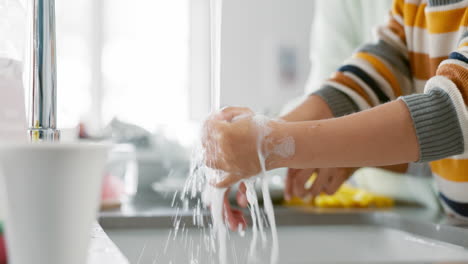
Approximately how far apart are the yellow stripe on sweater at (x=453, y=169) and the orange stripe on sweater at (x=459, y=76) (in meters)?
0.18

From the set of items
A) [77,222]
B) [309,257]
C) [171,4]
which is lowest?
[309,257]

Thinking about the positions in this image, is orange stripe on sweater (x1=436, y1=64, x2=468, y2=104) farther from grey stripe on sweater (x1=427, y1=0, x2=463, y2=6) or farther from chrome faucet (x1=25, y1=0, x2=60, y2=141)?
chrome faucet (x1=25, y1=0, x2=60, y2=141)

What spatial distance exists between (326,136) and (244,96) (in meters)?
2.84

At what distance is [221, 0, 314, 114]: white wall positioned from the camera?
3.32 metres

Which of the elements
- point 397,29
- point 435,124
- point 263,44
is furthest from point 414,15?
point 263,44

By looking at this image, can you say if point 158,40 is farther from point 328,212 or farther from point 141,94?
point 328,212

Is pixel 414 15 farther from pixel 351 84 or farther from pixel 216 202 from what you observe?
pixel 216 202

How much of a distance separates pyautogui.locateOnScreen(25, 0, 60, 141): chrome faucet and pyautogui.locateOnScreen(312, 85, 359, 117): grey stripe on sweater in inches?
17.9

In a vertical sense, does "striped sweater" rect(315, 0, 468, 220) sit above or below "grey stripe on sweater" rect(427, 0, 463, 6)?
below

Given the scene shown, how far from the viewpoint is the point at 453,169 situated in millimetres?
729

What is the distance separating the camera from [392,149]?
543mm

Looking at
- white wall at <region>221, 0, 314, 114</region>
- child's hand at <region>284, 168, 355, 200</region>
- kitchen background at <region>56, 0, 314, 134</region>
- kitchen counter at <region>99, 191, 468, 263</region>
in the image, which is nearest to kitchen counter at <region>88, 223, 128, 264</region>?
kitchen counter at <region>99, 191, 468, 263</region>

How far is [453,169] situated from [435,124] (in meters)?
0.22

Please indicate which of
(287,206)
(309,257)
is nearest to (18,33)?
(309,257)
